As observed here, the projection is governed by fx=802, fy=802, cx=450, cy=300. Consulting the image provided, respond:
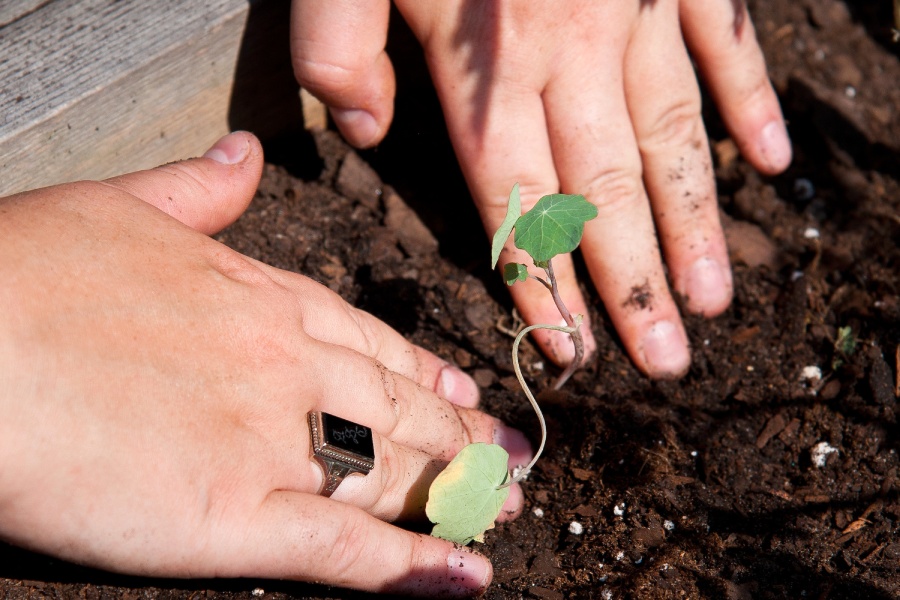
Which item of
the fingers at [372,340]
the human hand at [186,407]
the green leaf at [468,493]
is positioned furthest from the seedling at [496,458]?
the fingers at [372,340]

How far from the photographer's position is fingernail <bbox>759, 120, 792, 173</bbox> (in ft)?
9.12

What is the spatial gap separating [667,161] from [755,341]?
614 mm

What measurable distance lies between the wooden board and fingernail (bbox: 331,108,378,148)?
323 mm

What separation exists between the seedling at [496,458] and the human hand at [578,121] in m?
0.64

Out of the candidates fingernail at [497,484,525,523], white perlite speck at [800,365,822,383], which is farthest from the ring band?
white perlite speck at [800,365,822,383]

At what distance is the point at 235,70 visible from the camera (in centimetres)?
242

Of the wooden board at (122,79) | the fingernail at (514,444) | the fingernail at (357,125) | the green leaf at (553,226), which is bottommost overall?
the fingernail at (514,444)

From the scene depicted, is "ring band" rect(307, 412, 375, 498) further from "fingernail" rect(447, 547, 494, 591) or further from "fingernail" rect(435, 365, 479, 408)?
"fingernail" rect(435, 365, 479, 408)

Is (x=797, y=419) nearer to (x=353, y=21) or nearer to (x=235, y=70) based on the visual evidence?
(x=353, y=21)

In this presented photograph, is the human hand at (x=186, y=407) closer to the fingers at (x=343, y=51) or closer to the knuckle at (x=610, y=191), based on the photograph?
the fingers at (x=343, y=51)

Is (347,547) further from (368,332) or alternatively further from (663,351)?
(663,351)

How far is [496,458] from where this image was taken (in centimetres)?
172

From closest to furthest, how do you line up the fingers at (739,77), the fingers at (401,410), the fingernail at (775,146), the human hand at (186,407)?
the human hand at (186,407), the fingers at (401,410), the fingers at (739,77), the fingernail at (775,146)

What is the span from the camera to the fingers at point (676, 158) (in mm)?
2477
